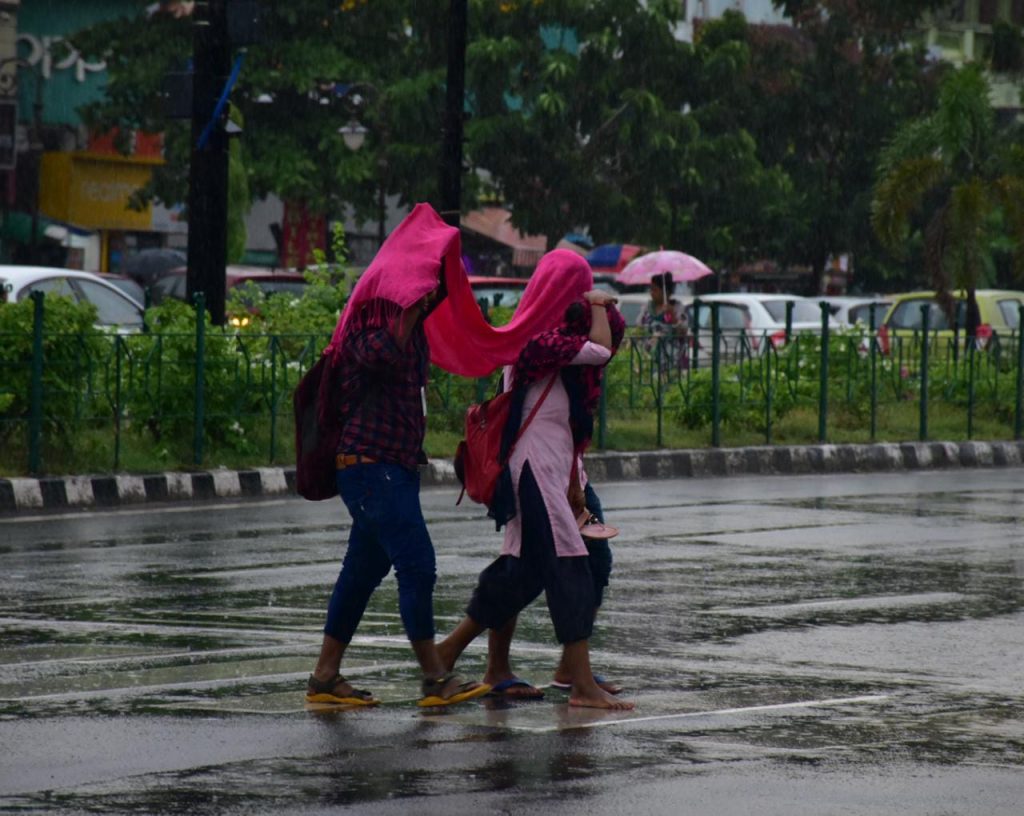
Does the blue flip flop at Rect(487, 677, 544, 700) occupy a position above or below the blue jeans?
below

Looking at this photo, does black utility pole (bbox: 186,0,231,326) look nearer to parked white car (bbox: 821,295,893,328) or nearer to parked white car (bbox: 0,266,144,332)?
parked white car (bbox: 0,266,144,332)

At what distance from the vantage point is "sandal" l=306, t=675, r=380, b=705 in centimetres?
805

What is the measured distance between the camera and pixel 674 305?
86.4 feet

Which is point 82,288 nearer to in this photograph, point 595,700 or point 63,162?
point 595,700

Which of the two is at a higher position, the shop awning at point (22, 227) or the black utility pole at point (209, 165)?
the shop awning at point (22, 227)

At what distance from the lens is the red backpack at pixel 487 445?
27.2ft

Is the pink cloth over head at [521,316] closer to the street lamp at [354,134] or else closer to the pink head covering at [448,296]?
the pink head covering at [448,296]

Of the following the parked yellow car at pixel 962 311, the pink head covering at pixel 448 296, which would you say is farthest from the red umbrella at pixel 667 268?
the pink head covering at pixel 448 296

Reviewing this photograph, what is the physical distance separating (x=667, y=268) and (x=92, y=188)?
21829mm

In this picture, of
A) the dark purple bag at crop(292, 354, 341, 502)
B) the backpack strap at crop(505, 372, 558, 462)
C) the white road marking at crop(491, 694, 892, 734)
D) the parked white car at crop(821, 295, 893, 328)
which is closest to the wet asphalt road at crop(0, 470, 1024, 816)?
the white road marking at crop(491, 694, 892, 734)

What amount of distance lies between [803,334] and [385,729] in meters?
16.2

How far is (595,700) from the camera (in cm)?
809

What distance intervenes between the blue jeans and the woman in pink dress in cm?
36

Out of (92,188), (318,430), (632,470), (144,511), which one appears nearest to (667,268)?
(632,470)
